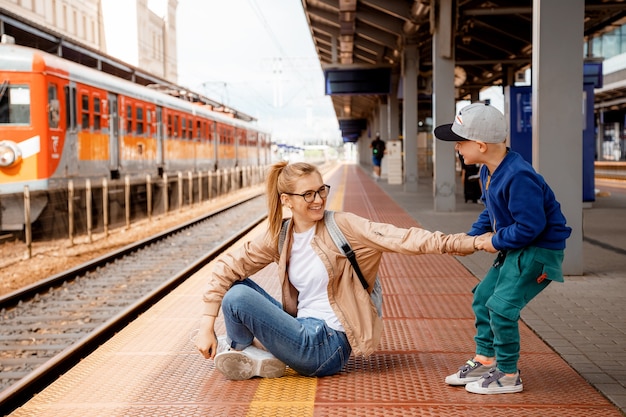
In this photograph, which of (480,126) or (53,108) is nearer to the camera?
(480,126)

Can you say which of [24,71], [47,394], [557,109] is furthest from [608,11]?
[47,394]

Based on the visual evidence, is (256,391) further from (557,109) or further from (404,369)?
(557,109)

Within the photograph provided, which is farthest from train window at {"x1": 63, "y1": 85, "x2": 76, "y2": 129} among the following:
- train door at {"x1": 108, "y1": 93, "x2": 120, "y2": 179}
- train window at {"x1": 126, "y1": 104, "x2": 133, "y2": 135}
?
train window at {"x1": 126, "y1": 104, "x2": 133, "y2": 135}

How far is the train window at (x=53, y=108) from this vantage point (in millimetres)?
14531

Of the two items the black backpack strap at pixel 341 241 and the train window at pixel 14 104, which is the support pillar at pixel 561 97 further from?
the train window at pixel 14 104

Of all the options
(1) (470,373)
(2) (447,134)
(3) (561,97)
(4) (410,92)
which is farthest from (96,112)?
(1) (470,373)

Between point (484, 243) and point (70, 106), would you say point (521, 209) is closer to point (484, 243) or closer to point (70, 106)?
point (484, 243)

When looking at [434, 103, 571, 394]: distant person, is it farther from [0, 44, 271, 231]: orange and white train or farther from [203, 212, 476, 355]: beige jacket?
[0, 44, 271, 231]: orange and white train

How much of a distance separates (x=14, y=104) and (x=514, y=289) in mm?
12052

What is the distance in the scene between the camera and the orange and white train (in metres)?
14.1

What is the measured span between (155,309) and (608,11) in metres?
13.4

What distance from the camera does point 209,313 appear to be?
441 centimetres

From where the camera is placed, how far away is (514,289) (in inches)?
159

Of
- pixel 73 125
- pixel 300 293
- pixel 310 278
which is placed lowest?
pixel 300 293
